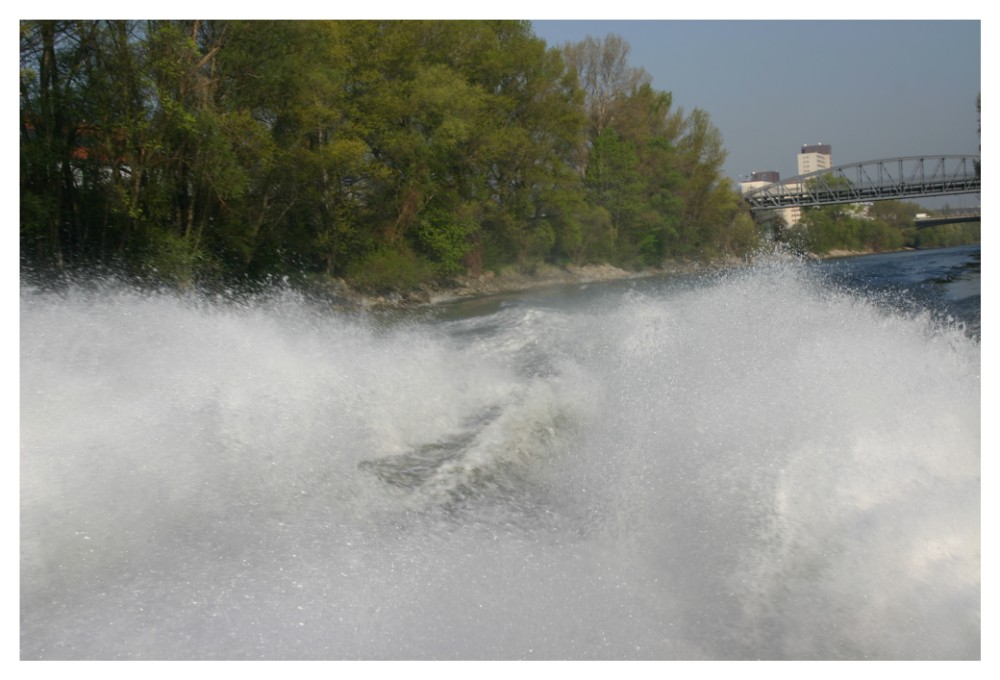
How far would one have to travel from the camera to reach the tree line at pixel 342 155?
53.0ft

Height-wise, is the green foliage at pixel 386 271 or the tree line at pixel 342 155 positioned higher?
the tree line at pixel 342 155

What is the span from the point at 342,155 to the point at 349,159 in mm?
423

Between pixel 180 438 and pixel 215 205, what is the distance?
15.4 m

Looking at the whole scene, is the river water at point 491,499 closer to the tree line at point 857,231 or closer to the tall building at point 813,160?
the tree line at point 857,231

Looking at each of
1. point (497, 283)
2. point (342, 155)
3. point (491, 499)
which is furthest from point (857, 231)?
point (491, 499)

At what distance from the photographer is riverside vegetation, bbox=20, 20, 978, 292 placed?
53.1 ft

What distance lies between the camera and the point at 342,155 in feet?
73.6

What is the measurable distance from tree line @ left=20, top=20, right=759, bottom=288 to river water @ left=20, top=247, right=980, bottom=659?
10782 millimetres

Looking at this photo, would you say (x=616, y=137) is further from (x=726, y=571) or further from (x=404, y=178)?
(x=726, y=571)

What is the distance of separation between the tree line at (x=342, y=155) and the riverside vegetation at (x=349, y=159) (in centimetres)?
6

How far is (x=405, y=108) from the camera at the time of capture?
2559 centimetres

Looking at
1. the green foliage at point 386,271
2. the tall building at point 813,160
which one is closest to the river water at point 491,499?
the green foliage at point 386,271

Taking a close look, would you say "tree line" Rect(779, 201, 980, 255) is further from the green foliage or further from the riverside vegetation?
the green foliage

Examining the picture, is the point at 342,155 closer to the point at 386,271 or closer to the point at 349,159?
the point at 349,159
